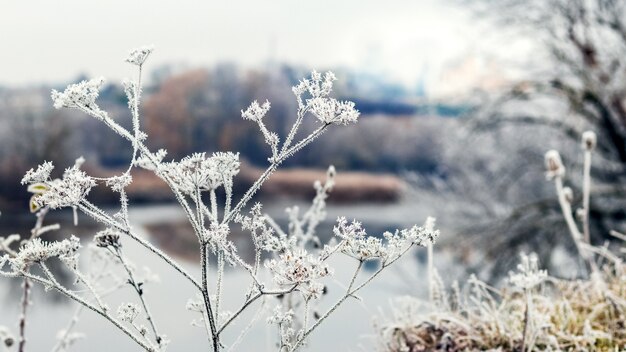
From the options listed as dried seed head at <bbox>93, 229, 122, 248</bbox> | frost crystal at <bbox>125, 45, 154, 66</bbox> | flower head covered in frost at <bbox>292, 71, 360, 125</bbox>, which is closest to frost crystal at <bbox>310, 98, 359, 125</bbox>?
flower head covered in frost at <bbox>292, 71, 360, 125</bbox>

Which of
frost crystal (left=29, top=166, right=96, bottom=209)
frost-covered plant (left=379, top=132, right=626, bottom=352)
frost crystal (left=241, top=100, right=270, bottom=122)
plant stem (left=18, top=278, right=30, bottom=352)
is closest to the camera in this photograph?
frost crystal (left=29, top=166, right=96, bottom=209)

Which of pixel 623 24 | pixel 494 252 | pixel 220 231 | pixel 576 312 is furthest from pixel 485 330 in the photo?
pixel 623 24

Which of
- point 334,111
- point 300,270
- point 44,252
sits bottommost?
point 300,270

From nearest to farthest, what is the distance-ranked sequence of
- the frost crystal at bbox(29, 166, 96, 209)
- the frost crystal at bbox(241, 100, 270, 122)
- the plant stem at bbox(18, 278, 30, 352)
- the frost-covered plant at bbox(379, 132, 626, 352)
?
the frost crystal at bbox(29, 166, 96, 209) → the frost crystal at bbox(241, 100, 270, 122) → the plant stem at bbox(18, 278, 30, 352) → the frost-covered plant at bbox(379, 132, 626, 352)

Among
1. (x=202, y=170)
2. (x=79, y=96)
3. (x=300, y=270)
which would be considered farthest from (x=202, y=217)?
(x=79, y=96)

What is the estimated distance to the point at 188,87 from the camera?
1401 inches

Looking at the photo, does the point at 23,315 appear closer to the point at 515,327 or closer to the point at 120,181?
the point at 120,181

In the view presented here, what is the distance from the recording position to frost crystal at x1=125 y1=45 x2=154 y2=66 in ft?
4.69

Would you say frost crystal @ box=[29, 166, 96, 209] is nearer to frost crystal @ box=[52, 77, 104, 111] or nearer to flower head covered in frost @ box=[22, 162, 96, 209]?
flower head covered in frost @ box=[22, 162, 96, 209]

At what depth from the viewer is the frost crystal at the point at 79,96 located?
1.33 metres

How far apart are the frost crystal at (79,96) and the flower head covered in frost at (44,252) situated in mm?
259

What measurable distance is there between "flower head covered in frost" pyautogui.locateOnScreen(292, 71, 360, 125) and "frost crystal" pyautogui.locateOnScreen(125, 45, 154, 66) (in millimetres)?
319

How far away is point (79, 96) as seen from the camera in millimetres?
1334

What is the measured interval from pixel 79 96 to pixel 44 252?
316 millimetres
